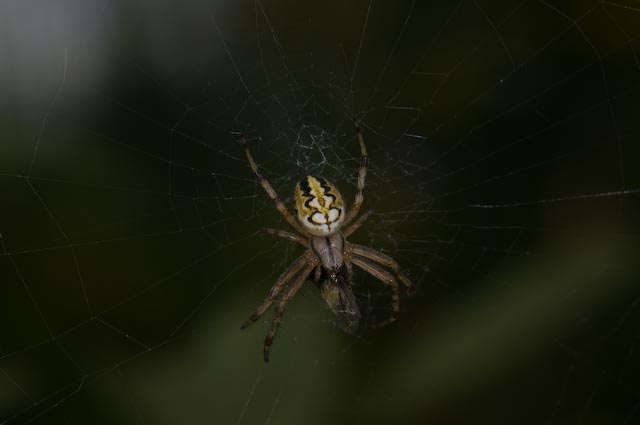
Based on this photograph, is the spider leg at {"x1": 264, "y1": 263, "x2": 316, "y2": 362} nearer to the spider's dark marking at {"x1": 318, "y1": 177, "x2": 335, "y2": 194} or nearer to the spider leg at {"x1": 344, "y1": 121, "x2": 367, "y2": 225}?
the spider leg at {"x1": 344, "y1": 121, "x2": 367, "y2": 225}

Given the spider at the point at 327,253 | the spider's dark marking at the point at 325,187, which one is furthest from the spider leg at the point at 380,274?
the spider's dark marking at the point at 325,187

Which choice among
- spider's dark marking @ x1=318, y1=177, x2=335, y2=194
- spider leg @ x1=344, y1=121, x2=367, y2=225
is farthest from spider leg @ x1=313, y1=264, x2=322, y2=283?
spider's dark marking @ x1=318, y1=177, x2=335, y2=194

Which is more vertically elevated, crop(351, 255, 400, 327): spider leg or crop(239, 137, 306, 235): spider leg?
crop(239, 137, 306, 235): spider leg

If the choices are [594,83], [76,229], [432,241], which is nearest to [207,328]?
[76,229]

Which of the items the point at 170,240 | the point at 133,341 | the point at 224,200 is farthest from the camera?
the point at 224,200

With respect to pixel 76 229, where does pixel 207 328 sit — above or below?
below

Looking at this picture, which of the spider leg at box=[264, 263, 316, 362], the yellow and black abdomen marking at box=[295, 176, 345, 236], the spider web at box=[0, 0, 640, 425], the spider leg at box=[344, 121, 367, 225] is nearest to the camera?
the spider web at box=[0, 0, 640, 425]

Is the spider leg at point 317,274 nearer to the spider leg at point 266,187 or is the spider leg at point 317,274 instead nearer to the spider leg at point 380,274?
the spider leg at point 380,274

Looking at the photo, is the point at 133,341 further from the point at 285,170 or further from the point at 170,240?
the point at 285,170

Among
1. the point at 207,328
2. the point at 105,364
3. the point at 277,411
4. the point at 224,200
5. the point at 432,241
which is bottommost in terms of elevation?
the point at 277,411
